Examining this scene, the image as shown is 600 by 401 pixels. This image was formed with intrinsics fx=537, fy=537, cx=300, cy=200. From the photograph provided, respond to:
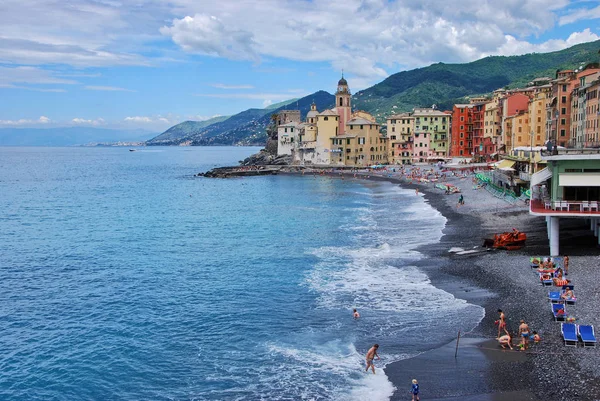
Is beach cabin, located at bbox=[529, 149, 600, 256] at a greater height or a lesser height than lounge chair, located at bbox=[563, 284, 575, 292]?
greater

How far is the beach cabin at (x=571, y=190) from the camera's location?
33.0m

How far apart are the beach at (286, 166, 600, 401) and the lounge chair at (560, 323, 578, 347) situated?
314mm

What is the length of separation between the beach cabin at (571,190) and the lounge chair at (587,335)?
12.9 meters

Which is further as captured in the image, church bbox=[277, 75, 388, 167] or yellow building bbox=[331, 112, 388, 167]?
church bbox=[277, 75, 388, 167]

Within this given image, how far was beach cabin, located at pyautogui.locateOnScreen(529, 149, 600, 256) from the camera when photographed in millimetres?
33000

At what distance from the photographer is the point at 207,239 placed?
2050 inches

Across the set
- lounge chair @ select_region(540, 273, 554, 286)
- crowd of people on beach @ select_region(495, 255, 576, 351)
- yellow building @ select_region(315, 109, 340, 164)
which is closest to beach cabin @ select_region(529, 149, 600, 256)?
crowd of people on beach @ select_region(495, 255, 576, 351)

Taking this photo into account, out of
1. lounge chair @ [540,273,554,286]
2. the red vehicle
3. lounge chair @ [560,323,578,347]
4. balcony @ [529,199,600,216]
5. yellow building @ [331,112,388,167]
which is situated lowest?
lounge chair @ [560,323,578,347]

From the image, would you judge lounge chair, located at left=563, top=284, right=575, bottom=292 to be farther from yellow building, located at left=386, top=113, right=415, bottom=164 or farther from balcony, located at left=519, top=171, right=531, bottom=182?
yellow building, located at left=386, top=113, right=415, bottom=164

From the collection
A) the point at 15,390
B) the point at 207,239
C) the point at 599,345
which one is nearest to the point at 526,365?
the point at 599,345

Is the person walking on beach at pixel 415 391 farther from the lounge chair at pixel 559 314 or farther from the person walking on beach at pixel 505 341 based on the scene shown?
the lounge chair at pixel 559 314

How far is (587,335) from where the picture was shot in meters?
21.1

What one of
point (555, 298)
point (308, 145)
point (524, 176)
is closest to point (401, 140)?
point (308, 145)

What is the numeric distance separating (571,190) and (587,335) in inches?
636
